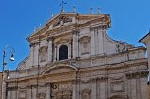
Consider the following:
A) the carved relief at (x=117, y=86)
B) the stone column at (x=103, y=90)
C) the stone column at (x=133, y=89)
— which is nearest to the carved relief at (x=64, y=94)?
the stone column at (x=103, y=90)

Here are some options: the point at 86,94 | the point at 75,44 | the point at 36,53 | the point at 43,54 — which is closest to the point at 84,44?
the point at 75,44

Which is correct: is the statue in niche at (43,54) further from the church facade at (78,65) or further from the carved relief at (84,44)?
the carved relief at (84,44)

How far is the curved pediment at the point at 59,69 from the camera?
24.1 meters

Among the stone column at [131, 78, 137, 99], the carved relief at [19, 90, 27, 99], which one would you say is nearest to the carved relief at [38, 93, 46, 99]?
the carved relief at [19, 90, 27, 99]

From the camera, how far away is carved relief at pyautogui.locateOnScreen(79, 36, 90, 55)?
968 inches

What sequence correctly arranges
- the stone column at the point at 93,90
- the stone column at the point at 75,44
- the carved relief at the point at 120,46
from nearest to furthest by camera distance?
the stone column at the point at 93,90 < the carved relief at the point at 120,46 < the stone column at the point at 75,44

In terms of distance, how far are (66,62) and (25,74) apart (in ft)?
14.7

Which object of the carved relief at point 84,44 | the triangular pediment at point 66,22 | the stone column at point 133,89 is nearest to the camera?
the stone column at point 133,89

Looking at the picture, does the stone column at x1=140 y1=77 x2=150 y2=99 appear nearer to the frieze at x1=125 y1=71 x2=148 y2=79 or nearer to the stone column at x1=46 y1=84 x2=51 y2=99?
the frieze at x1=125 y1=71 x2=148 y2=79

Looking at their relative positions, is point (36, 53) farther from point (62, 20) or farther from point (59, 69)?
point (62, 20)

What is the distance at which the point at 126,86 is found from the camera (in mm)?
21656

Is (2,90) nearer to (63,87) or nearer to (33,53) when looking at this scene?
(33,53)

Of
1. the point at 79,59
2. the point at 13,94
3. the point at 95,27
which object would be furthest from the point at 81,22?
the point at 13,94

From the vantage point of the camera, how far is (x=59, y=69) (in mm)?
24734
